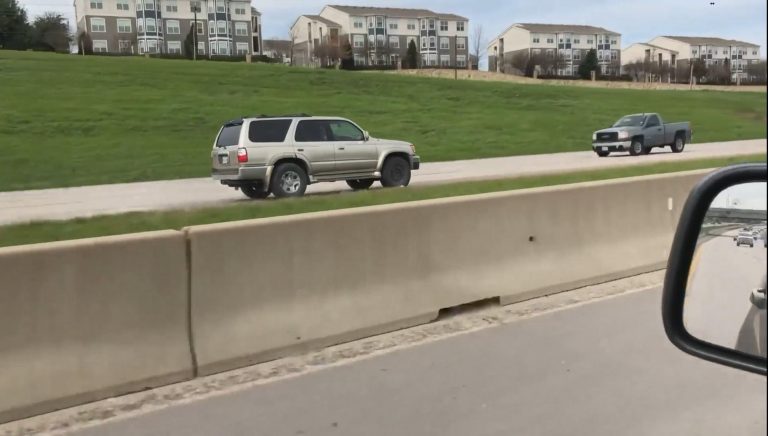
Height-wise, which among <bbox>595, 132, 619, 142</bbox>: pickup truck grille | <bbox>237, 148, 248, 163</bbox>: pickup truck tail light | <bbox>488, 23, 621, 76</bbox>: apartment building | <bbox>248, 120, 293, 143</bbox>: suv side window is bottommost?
<bbox>595, 132, 619, 142</bbox>: pickup truck grille

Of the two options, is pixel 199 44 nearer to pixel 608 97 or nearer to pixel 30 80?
pixel 30 80

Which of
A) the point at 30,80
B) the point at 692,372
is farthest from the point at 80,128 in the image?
the point at 692,372

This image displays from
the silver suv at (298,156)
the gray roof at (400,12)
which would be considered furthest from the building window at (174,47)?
the gray roof at (400,12)

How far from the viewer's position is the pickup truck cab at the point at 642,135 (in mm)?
21406

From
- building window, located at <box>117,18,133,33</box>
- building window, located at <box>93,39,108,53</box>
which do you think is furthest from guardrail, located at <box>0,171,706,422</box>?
building window, located at <box>117,18,133,33</box>

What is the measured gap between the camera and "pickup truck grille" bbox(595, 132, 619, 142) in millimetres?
22125

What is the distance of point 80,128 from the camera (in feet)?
39.3

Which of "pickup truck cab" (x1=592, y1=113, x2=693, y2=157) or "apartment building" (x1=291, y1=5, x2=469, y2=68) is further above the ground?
"apartment building" (x1=291, y1=5, x2=469, y2=68)

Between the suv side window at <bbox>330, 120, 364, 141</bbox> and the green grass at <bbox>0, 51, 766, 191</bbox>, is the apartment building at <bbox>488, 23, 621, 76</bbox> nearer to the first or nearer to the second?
the green grass at <bbox>0, 51, 766, 191</bbox>

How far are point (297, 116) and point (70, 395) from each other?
929cm

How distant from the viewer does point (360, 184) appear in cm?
1420

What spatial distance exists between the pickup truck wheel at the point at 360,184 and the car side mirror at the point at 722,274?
12042 mm

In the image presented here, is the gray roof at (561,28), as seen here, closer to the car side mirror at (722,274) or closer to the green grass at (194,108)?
the green grass at (194,108)

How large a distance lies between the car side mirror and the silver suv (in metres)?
10.9
